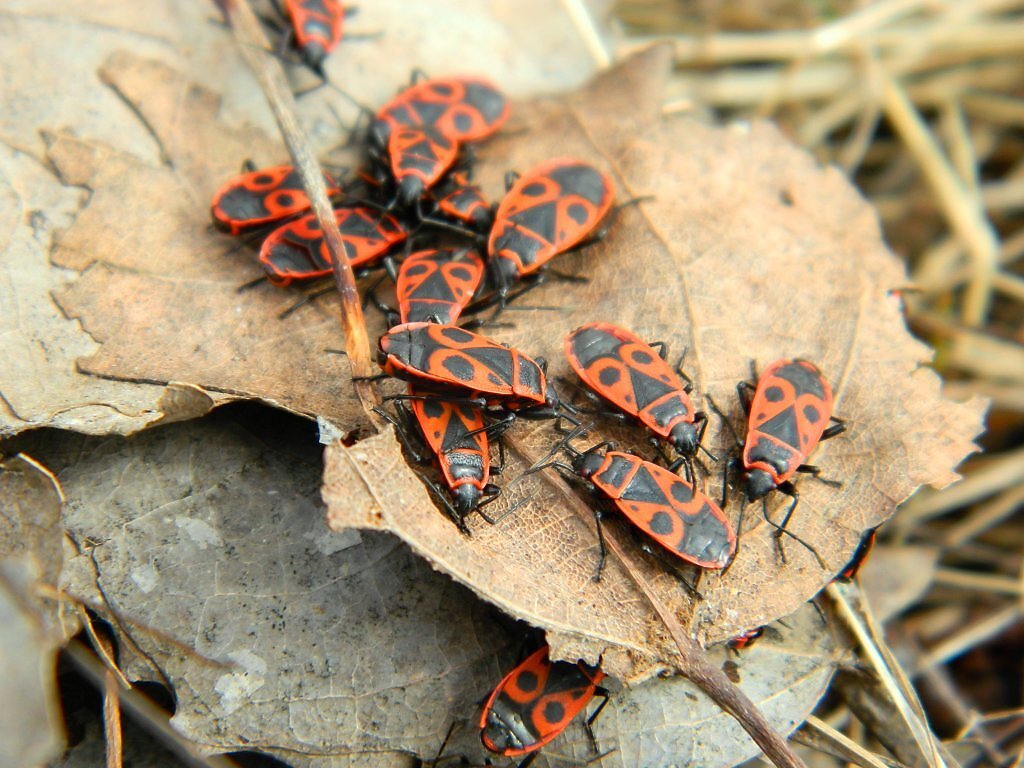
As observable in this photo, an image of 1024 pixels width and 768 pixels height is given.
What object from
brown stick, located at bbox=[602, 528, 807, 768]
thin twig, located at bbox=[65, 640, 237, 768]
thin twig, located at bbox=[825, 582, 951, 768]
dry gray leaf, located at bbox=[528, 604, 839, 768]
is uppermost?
thin twig, located at bbox=[65, 640, 237, 768]

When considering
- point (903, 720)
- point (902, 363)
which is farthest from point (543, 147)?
point (903, 720)

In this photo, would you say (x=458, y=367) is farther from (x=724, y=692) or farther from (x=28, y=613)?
(x=28, y=613)

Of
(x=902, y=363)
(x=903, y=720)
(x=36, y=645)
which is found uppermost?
(x=36, y=645)

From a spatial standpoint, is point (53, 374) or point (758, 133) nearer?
point (53, 374)

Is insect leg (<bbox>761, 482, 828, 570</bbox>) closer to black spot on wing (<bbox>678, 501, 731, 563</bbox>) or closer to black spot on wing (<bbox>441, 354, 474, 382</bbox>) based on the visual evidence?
black spot on wing (<bbox>678, 501, 731, 563</bbox>)

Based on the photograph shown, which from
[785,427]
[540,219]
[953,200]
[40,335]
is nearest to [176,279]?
[40,335]

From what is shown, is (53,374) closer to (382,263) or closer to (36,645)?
(36,645)

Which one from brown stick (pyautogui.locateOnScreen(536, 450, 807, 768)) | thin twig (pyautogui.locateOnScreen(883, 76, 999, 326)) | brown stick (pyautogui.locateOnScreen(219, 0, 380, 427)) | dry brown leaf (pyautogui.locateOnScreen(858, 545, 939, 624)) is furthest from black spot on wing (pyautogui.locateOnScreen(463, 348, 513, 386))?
thin twig (pyautogui.locateOnScreen(883, 76, 999, 326))
